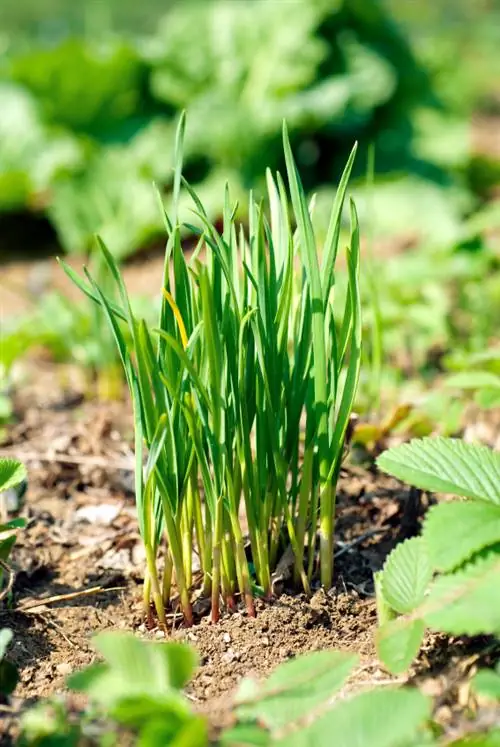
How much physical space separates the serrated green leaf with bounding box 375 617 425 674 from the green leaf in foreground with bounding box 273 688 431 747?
0.56 feet

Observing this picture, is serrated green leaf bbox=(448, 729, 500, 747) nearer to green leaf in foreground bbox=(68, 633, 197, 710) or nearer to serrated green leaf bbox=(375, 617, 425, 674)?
serrated green leaf bbox=(375, 617, 425, 674)

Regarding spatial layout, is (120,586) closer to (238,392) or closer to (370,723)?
(238,392)

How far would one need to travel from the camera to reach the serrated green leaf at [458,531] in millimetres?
1133

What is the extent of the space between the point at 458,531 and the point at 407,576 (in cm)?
15

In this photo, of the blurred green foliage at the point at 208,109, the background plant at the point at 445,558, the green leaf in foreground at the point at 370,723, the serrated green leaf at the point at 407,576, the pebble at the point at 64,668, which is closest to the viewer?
the green leaf in foreground at the point at 370,723

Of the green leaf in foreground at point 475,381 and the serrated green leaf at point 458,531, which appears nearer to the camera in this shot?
the serrated green leaf at point 458,531

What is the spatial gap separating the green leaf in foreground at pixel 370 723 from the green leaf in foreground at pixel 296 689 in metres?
0.03

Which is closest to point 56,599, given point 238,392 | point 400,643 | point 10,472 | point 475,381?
point 10,472

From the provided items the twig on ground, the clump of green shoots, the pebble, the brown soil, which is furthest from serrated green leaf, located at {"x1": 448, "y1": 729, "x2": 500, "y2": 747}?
the twig on ground

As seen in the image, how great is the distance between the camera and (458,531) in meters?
1.16

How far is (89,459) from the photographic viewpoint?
199 centimetres

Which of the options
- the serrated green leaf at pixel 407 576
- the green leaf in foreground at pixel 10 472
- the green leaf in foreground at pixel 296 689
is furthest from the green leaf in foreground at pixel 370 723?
the green leaf in foreground at pixel 10 472

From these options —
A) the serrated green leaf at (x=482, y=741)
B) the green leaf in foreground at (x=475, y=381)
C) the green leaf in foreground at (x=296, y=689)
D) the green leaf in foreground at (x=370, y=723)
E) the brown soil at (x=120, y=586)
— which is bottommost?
the brown soil at (x=120, y=586)

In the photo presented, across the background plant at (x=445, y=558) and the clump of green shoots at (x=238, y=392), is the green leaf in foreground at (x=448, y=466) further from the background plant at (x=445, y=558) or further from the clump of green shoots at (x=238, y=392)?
the clump of green shoots at (x=238, y=392)
